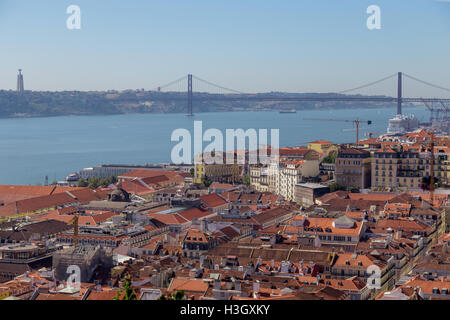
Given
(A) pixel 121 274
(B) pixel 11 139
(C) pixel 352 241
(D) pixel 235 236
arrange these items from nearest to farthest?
(A) pixel 121 274 < (C) pixel 352 241 < (D) pixel 235 236 < (B) pixel 11 139

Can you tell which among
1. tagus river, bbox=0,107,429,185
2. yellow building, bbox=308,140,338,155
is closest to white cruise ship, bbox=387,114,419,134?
tagus river, bbox=0,107,429,185

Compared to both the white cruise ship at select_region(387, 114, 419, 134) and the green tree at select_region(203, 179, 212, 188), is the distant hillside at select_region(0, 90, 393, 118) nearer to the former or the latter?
the white cruise ship at select_region(387, 114, 419, 134)

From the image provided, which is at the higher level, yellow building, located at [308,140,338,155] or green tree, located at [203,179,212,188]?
yellow building, located at [308,140,338,155]

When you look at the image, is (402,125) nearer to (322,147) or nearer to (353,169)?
(322,147)

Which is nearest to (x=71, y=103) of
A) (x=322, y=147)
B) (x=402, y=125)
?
(x=402, y=125)

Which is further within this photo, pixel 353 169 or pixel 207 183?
pixel 207 183

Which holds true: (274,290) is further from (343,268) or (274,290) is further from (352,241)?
(352,241)

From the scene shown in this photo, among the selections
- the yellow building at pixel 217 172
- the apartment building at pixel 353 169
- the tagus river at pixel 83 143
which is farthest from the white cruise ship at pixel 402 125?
the apartment building at pixel 353 169

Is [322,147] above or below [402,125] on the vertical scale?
below
